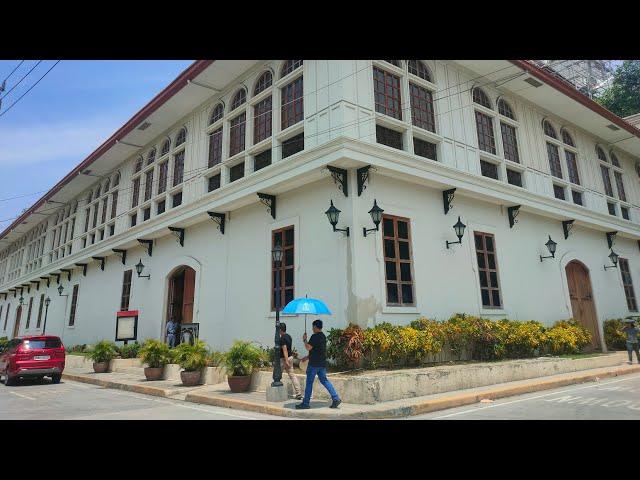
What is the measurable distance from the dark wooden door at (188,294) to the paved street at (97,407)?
4197mm

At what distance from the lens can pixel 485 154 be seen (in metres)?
14.4

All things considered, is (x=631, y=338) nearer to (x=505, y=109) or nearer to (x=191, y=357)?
(x=505, y=109)

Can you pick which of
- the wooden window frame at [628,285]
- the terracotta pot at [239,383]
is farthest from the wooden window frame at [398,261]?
the wooden window frame at [628,285]

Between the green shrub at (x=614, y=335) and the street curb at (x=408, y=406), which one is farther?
the green shrub at (x=614, y=335)

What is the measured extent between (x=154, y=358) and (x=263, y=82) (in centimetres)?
919

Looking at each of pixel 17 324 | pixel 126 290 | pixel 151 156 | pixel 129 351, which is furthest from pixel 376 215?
pixel 17 324

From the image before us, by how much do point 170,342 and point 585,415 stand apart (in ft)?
43.1

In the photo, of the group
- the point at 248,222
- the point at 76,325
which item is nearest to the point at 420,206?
the point at 248,222

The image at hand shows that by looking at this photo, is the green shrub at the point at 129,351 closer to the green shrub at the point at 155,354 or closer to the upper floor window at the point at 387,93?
the green shrub at the point at 155,354

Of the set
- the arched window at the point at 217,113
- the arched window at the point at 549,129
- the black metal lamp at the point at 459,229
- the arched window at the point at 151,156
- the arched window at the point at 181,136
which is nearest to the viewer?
the black metal lamp at the point at 459,229

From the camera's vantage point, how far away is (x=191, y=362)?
38.9 ft

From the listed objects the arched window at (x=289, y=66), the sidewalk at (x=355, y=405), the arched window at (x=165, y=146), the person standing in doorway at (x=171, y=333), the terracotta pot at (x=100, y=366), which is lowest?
the sidewalk at (x=355, y=405)

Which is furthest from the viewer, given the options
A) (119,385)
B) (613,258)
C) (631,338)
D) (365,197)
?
(613,258)

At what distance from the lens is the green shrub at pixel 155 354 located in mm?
13430
